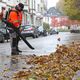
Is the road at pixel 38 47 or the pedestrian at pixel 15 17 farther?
the road at pixel 38 47

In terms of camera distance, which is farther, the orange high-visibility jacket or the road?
the road

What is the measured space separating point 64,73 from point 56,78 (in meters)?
0.80

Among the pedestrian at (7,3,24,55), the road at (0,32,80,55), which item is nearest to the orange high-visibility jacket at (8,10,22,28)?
the pedestrian at (7,3,24,55)

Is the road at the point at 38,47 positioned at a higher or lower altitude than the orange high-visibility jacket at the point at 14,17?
lower

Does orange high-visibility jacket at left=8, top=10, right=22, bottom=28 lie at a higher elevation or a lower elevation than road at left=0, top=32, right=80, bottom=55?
A: higher

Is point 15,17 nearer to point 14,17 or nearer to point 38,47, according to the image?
point 14,17

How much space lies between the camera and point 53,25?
455 feet

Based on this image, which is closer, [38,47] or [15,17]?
[15,17]

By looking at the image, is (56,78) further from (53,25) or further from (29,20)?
(53,25)

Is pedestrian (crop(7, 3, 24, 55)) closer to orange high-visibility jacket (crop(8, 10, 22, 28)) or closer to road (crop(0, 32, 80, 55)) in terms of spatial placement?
orange high-visibility jacket (crop(8, 10, 22, 28))

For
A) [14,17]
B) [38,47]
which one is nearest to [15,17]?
[14,17]

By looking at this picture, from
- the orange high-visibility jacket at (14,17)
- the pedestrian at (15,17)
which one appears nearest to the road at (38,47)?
the pedestrian at (15,17)

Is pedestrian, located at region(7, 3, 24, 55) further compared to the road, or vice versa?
the road

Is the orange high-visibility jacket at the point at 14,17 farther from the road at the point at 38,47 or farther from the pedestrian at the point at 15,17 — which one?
the road at the point at 38,47
